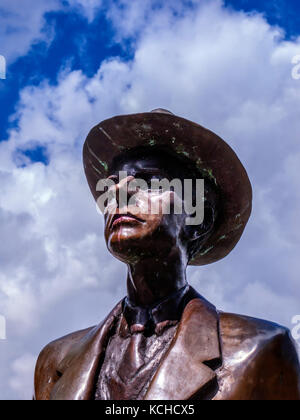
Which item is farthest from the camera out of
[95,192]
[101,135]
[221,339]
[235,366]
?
[95,192]

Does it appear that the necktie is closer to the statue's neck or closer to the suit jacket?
the suit jacket

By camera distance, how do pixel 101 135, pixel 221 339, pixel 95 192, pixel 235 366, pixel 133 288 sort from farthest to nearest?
pixel 95 192 < pixel 101 135 < pixel 133 288 < pixel 221 339 < pixel 235 366

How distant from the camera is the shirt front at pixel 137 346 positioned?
3.93 m

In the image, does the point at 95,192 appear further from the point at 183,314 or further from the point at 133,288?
the point at 183,314

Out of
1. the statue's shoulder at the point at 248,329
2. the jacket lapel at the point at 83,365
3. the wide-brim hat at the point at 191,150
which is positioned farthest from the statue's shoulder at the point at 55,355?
the wide-brim hat at the point at 191,150

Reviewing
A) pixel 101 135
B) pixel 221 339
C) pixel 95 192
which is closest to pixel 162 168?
pixel 101 135

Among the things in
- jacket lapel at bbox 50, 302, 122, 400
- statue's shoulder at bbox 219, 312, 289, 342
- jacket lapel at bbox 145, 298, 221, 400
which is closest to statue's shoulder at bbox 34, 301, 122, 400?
jacket lapel at bbox 50, 302, 122, 400

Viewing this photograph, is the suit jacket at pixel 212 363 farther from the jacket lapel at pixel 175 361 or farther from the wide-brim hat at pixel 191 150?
the wide-brim hat at pixel 191 150

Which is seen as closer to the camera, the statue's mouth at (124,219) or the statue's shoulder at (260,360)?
the statue's shoulder at (260,360)

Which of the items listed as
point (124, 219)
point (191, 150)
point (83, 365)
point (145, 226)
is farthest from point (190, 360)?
point (191, 150)

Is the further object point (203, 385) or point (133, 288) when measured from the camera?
point (133, 288)

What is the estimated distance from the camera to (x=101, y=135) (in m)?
4.93

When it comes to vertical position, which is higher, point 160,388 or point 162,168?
point 162,168
